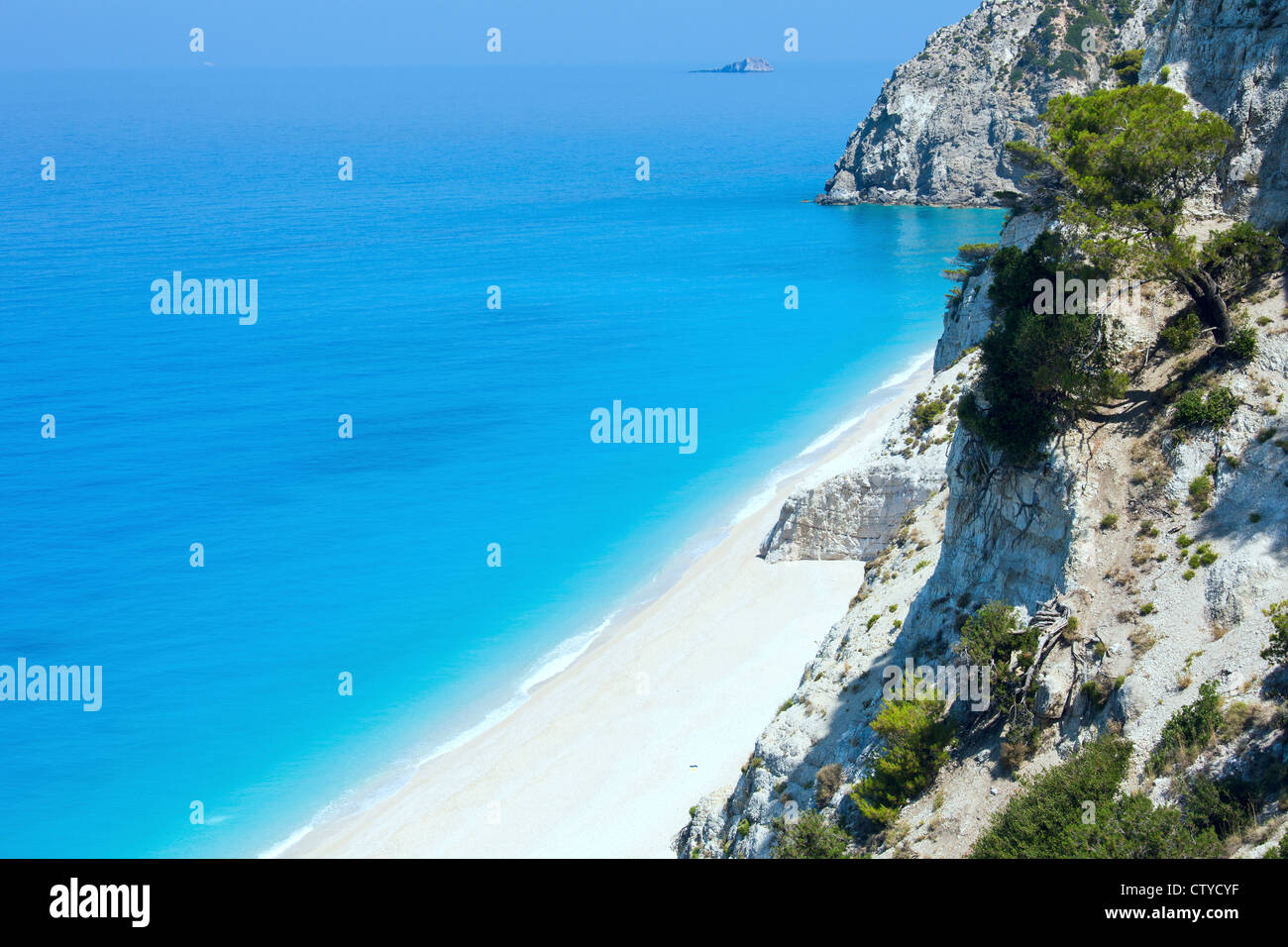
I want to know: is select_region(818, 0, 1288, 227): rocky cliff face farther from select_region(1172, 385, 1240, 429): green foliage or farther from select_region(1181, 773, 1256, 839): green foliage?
select_region(1181, 773, 1256, 839): green foliage

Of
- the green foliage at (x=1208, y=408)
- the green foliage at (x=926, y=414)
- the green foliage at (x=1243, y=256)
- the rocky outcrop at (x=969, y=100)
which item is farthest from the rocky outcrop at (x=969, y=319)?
the rocky outcrop at (x=969, y=100)

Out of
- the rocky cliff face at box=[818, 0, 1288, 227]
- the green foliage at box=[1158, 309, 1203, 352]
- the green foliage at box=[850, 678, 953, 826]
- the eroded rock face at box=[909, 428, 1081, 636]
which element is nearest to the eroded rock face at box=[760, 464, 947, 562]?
the eroded rock face at box=[909, 428, 1081, 636]

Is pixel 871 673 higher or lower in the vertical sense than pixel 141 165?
lower

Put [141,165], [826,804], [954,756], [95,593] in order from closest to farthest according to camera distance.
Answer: [954,756] → [826,804] → [95,593] → [141,165]

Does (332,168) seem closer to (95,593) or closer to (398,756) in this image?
(95,593)

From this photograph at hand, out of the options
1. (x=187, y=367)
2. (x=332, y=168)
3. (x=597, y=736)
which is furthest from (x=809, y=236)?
(x=597, y=736)
